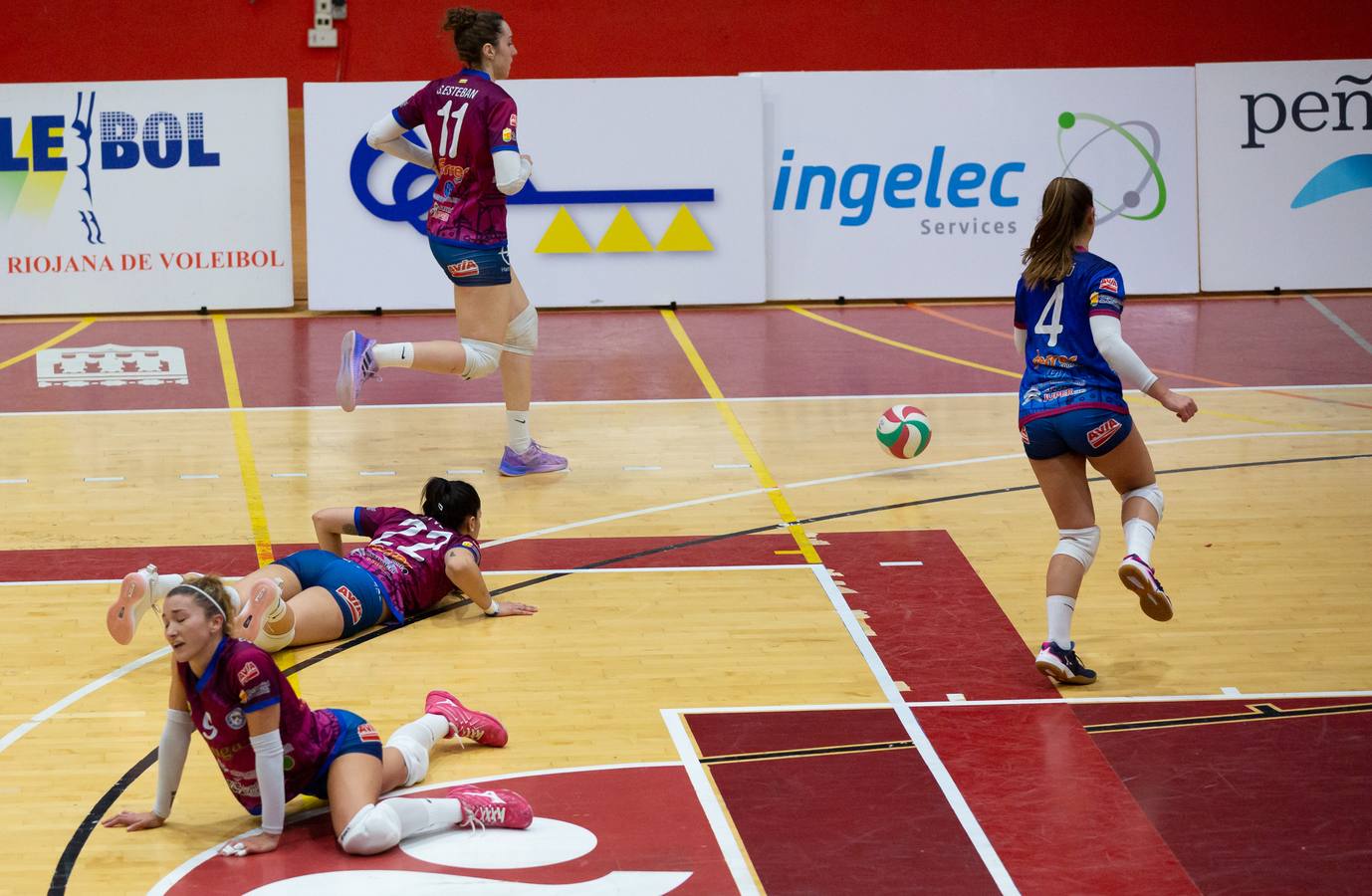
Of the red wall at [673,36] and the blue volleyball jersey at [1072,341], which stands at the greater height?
the red wall at [673,36]

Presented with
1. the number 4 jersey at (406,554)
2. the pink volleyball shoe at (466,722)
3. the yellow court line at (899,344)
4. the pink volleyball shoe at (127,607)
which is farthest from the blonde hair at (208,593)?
the yellow court line at (899,344)

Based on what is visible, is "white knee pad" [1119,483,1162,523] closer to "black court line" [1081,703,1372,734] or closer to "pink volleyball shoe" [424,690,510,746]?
"black court line" [1081,703,1372,734]

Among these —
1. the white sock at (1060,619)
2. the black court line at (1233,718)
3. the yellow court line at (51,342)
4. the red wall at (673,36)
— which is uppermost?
the red wall at (673,36)

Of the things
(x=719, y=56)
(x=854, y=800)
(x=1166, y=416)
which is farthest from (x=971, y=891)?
(x=719, y=56)

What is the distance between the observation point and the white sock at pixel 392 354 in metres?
8.55

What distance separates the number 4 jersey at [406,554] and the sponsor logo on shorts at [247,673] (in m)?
2.04

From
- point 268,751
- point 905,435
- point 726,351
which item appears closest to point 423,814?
point 268,751

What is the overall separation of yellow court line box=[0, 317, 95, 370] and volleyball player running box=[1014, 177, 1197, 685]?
27.3 ft

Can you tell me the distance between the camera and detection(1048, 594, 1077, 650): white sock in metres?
6.14

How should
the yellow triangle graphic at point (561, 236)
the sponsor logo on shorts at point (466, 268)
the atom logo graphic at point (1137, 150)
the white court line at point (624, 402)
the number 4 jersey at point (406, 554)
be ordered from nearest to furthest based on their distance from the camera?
1. the number 4 jersey at point (406, 554)
2. the sponsor logo on shorts at point (466, 268)
3. the white court line at point (624, 402)
4. the yellow triangle graphic at point (561, 236)
5. the atom logo graphic at point (1137, 150)

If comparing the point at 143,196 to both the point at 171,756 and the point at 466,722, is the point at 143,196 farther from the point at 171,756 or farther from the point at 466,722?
the point at 171,756

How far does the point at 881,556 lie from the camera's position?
7.75 metres

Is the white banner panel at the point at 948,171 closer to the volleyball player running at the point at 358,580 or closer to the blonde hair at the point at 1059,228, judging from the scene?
the volleyball player running at the point at 358,580

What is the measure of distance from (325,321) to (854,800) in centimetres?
917
